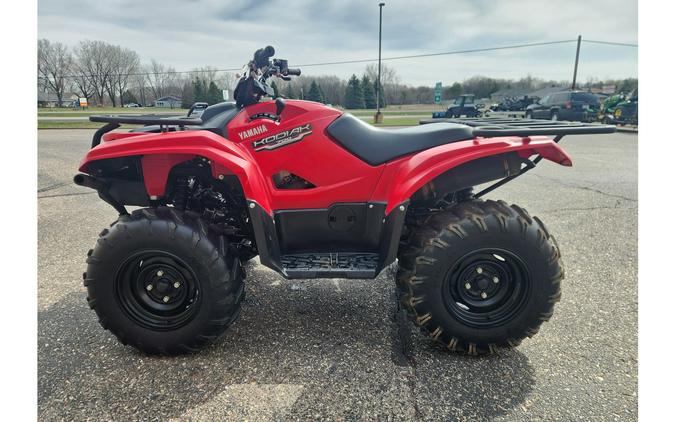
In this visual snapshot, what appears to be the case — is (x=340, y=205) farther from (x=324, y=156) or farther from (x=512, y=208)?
(x=512, y=208)

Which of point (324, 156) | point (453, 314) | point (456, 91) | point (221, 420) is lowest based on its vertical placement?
point (221, 420)

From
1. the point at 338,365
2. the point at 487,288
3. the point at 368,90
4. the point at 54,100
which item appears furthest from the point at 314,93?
the point at 54,100

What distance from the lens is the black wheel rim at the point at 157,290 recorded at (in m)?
2.30

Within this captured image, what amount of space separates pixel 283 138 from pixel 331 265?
85 cm

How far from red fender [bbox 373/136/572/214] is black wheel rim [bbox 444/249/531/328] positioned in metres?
0.52

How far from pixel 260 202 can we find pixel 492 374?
1.66 meters

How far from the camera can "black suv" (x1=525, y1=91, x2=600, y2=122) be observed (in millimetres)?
20578

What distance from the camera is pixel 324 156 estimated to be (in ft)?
7.90

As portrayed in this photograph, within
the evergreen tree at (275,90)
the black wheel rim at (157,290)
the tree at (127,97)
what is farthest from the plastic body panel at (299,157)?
the tree at (127,97)

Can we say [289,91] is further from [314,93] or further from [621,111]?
[621,111]

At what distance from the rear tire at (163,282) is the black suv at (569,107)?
23.0 meters

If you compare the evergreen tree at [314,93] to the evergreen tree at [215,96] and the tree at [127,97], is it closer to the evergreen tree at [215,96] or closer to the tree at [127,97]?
the evergreen tree at [215,96]

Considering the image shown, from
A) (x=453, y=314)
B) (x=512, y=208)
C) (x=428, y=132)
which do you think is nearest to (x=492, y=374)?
(x=453, y=314)

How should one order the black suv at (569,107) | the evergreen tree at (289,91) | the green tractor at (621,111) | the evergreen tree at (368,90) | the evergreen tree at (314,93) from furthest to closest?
the evergreen tree at (368,90) → the black suv at (569,107) → the green tractor at (621,111) → the evergreen tree at (314,93) → the evergreen tree at (289,91)
